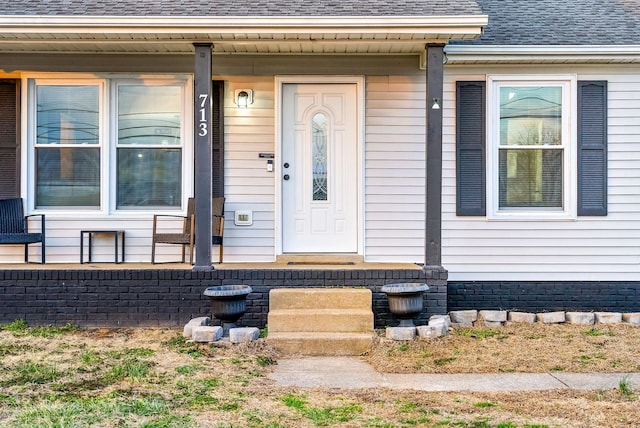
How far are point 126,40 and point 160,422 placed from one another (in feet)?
13.1

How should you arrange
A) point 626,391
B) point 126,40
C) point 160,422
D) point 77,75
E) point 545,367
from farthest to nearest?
1. point 77,75
2. point 126,40
3. point 545,367
4. point 626,391
5. point 160,422

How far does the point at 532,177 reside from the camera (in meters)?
7.19

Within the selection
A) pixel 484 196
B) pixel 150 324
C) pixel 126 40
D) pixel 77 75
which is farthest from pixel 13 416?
pixel 484 196

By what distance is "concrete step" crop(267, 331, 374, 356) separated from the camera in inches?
221

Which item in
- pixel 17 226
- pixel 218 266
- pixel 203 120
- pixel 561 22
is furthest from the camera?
pixel 561 22

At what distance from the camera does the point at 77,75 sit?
278 inches

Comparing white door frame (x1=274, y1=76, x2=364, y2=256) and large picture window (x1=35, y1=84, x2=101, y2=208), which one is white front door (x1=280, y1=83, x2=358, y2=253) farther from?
large picture window (x1=35, y1=84, x2=101, y2=208)

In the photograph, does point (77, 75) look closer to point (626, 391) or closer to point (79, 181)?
point (79, 181)

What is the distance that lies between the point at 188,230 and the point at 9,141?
88.3 inches

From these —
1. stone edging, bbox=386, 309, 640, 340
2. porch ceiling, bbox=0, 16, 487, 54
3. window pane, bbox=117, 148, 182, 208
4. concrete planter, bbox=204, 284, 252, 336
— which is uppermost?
porch ceiling, bbox=0, 16, 487, 54

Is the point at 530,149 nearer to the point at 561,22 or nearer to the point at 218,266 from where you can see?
the point at 561,22

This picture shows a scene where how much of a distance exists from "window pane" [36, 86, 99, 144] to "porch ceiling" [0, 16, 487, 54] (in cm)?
85

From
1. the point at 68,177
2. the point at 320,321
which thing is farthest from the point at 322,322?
the point at 68,177

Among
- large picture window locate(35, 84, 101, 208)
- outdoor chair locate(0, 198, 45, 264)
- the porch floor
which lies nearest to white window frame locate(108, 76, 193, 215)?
large picture window locate(35, 84, 101, 208)
